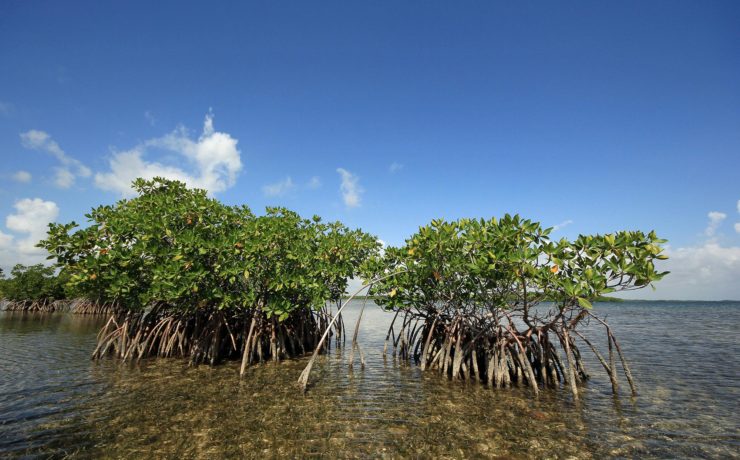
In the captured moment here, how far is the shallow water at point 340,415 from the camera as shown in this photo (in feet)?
20.9

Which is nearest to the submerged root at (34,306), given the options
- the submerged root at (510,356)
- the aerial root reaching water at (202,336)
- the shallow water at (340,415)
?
the aerial root reaching water at (202,336)

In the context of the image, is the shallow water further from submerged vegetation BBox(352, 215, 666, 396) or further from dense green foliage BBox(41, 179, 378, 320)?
dense green foliage BBox(41, 179, 378, 320)

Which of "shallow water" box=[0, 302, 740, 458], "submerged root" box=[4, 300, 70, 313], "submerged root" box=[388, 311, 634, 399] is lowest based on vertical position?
"shallow water" box=[0, 302, 740, 458]

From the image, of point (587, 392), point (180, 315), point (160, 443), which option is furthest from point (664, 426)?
point (180, 315)

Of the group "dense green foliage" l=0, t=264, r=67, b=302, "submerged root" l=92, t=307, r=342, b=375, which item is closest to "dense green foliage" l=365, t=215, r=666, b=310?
"submerged root" l=92, t=307, r=342, b=375

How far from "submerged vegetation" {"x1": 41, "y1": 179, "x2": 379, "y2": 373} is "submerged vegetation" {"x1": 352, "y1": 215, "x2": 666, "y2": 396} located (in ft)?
8.12

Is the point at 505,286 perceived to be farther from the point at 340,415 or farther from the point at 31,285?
the point at 31,285

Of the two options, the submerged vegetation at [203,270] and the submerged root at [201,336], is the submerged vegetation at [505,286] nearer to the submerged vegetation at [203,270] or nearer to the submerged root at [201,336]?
the submerged vegetation at [203,270]

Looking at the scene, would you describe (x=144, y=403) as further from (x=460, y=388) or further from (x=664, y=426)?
(x=664, y=426)

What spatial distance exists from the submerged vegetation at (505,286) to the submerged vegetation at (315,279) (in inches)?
1.6

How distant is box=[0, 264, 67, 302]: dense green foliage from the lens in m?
43.7

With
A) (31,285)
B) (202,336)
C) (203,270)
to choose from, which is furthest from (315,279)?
(31,285)

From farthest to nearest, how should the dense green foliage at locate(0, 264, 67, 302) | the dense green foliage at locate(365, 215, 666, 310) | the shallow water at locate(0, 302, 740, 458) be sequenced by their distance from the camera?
the dense green foliage at locate(0, 264, 67, 302) → the dense green foliage at locate(365, 215, 666, 310) → the shallow water at locate(0, 302, 740, 458)

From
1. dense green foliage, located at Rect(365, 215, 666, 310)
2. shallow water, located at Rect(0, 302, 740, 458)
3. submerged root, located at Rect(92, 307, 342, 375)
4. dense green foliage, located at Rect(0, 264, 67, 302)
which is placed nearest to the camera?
shallow water, located at Rect(0, 302, 740, 458)
